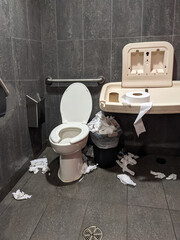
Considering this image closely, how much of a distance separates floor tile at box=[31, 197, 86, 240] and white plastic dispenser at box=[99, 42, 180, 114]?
0.95 meters

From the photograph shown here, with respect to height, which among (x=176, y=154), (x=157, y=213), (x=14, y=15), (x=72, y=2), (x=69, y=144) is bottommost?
(x=157, y=213)

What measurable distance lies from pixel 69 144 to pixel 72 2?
1.46 m

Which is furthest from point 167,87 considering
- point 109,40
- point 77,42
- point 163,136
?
point 77,42

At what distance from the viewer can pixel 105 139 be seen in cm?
197

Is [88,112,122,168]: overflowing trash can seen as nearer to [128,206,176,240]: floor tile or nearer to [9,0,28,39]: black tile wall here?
[128,206,176,240]: floor tile

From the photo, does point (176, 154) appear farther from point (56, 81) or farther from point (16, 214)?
point (16, 214)

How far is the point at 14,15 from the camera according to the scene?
1.73 meters

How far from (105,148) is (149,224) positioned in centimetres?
80

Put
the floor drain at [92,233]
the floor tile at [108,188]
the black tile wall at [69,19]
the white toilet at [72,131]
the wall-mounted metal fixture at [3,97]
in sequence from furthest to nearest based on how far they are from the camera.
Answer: the black tile wall at [69,19], the white toilet at [72,131], the floor tile at [108,188], the wall-mounted metal fixture at [3,97], the floor drain at [92,233]

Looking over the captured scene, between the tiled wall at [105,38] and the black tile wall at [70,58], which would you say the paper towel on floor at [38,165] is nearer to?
the tiled wall at [105,38]

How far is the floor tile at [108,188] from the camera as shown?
1642 mm

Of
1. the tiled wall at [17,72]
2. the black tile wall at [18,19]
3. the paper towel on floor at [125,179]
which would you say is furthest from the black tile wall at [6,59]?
the paper towel on floor at [125,179]

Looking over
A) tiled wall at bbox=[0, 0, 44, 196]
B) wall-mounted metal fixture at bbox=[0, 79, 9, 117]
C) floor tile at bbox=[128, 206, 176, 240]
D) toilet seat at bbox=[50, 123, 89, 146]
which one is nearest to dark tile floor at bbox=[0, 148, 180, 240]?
floor tile at bbox=[128, 206, 176, 240]

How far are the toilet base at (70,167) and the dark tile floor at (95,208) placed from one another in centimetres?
7
